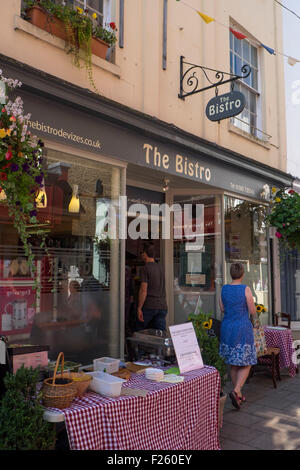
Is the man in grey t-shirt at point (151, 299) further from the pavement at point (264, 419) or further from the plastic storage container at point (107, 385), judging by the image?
the plastic storage container at point (107, 385)

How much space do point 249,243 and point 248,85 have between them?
3337 millimetres

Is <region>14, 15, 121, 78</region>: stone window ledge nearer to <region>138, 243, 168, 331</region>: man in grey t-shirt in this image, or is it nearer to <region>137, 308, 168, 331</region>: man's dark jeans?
<region>138, 243, 168, 331</region>: man in grey t-shirt

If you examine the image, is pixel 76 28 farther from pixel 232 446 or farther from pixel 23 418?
pixel 232 446

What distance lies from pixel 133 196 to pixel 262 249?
10.6ft

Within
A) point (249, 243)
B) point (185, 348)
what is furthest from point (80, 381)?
point (249, 243)

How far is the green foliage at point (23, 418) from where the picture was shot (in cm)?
225

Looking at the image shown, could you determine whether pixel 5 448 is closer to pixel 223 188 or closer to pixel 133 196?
pixel 133 196

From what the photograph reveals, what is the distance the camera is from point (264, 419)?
4625 mm

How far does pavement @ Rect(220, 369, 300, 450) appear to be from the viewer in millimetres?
3939

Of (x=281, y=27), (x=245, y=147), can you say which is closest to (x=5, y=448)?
(x=245, y=147)

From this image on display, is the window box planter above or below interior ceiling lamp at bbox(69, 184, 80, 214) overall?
above

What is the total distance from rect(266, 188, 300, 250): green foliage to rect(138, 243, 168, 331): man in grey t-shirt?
284 centimetres

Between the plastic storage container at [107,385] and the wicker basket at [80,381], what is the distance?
0.19 ft

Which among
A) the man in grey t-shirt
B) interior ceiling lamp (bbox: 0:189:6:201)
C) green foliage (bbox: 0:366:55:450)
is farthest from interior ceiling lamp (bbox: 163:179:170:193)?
green foliage (bbox: 0:366:55:450)
